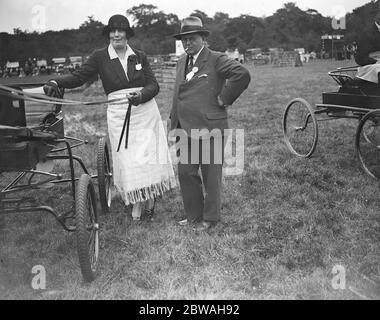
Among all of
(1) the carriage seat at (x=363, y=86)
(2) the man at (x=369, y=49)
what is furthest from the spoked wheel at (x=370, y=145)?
(2) the man at (x=369, y=49)

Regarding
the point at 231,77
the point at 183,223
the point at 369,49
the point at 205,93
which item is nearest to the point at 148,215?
the point at 183,223

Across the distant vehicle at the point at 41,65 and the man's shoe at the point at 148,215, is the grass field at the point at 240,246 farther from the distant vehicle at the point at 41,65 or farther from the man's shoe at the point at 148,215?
the distant vehicle at the point at 41,65

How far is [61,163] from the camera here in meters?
7.37

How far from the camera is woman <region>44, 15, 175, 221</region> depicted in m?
4.46

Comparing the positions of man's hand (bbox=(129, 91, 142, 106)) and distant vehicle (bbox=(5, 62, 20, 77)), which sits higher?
distant vehicle (bbox=(5, 62, 20, 77))

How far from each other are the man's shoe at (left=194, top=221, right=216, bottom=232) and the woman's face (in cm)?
199

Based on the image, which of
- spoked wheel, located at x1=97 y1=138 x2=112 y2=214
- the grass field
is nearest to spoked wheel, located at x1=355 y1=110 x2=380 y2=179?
the grass field

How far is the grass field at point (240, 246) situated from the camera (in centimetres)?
329

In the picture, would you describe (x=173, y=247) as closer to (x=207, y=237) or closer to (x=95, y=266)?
(x=207, y=237)

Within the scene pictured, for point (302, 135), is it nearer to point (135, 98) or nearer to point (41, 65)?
point (135, 98)

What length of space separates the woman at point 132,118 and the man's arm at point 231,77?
803 mm

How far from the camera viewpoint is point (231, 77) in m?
4.04

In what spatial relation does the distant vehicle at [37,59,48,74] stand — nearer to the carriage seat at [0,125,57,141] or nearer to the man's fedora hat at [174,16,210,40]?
the man's fedora hat at [174,16,210,40]
